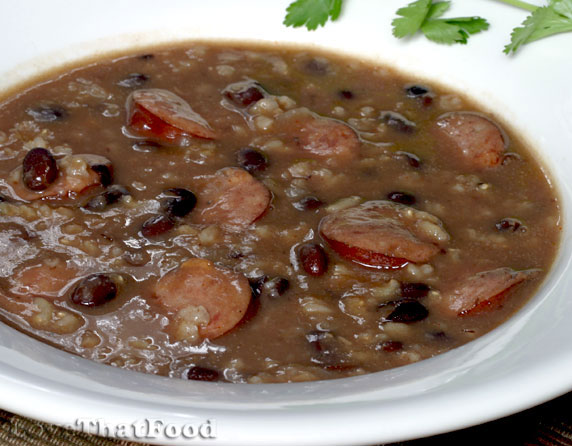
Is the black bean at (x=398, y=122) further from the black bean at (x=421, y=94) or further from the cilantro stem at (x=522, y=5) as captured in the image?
the cilantro stem at (x=522, y=5)

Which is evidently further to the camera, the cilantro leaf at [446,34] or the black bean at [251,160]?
the cilantro leaf at [446,34]

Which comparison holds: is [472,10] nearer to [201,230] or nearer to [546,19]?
[546,19]

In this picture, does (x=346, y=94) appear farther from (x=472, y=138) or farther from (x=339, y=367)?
(x=339, y=367)

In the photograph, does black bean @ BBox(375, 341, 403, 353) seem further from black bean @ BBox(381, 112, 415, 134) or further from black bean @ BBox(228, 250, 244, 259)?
black bean @ BBox(381, 112, 415, 134)

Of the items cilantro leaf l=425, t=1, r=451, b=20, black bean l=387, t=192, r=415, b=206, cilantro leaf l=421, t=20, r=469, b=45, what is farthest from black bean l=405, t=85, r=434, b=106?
black bean l=387, t=192, r=415, b=206

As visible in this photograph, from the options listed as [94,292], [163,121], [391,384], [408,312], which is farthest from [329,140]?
[391,384]

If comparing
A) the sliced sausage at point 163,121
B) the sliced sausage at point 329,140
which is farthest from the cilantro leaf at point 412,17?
the sliced sausage at point 163,121

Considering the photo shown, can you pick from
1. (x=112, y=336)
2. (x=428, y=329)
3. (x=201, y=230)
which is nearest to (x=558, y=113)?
(x=428, y=329)
